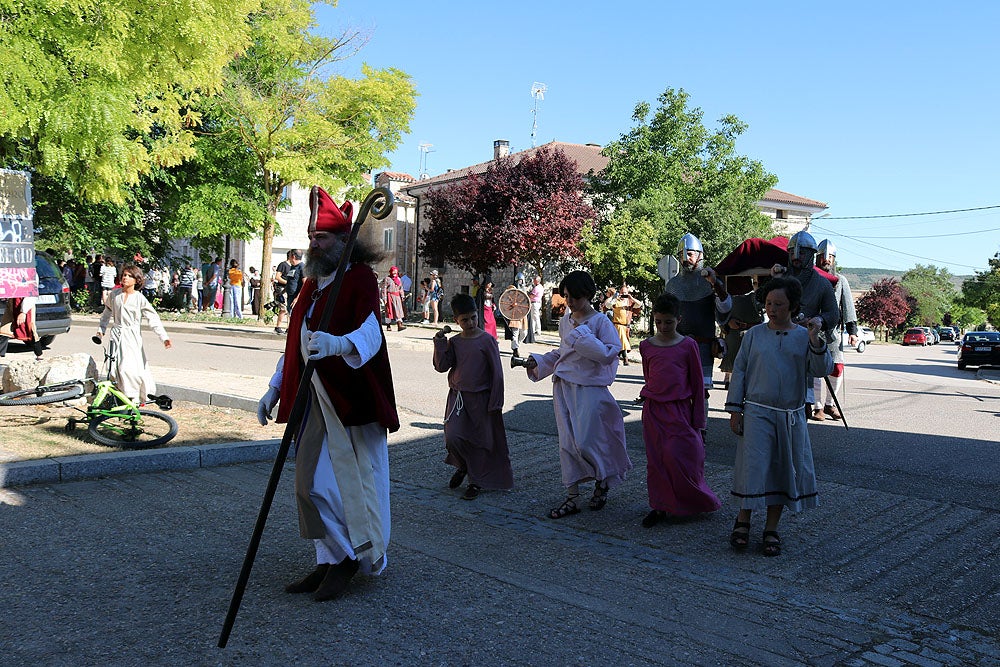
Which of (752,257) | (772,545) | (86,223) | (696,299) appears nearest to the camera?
(772,545)

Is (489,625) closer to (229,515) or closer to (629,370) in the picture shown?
(229,515)

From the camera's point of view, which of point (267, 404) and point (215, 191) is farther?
point (215, 191)

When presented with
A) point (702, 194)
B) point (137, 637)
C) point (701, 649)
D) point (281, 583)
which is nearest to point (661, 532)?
point (701, 649)

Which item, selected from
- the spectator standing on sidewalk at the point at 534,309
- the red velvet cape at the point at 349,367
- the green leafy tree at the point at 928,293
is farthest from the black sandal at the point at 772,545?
the green leafy tree at the point at 928,293

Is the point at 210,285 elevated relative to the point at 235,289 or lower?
elevated

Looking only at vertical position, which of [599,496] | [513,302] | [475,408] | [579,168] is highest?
[579,168]

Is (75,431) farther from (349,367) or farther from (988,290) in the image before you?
(988,290)

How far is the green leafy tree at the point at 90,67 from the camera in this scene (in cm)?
789

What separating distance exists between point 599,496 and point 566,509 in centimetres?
32

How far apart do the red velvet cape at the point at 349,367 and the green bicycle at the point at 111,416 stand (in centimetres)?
365

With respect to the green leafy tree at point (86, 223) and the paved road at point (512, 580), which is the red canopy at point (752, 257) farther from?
the green leafy tree at point (86, 223)

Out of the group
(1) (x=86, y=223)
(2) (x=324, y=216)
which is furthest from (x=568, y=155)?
(2) (x=324, y=216)

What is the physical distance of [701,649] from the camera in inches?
141

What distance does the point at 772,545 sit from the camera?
16.4 ft
